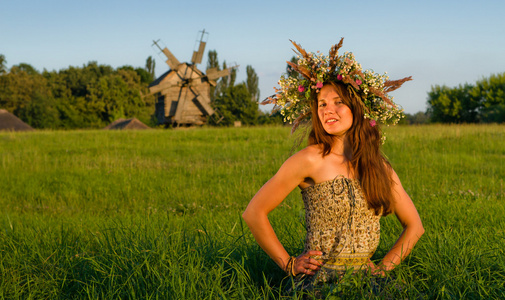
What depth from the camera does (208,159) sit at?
14.3 meters

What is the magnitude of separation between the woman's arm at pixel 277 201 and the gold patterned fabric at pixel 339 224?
0.12 meters

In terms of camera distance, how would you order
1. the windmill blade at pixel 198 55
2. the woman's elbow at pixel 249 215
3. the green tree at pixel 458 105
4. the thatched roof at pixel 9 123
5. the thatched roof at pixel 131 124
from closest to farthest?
the woman's elbow at pixel 249 215, the windmill blade at pixel 198 55, the thatched roof at pixel 9 123, the thatched roof at pixel 131 124, the green tree at pixel 458 105

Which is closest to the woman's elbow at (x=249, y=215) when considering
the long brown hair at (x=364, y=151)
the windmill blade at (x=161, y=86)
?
the long brown hair at (x=364, y=151)

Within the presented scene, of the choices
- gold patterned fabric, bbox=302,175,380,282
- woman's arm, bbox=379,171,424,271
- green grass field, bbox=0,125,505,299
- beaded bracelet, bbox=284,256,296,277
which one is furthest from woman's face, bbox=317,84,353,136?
green grass field, bbox=0,125,505,299

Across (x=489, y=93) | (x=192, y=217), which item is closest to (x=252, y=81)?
(x=489, y=93)

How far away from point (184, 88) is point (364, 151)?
32.1m

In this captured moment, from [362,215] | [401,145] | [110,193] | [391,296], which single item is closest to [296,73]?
[362,215]

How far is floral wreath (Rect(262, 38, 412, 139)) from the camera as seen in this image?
110 inches

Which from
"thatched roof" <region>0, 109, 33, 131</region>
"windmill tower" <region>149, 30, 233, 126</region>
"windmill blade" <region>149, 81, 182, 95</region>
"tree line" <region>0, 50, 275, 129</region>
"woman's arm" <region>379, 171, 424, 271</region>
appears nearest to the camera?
"woman's arm" <region>379, 171, 424, 271</region>

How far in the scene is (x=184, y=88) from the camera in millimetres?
34031

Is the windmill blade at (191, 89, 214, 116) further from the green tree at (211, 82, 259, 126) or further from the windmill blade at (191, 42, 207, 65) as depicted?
the green tree at (211, 82, 259, 126)

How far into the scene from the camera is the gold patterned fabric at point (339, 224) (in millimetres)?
2721

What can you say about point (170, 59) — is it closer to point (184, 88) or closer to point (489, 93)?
point (184, 88)

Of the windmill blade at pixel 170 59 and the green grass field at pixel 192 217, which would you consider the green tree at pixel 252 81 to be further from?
the green grass field at pixel 192 217
